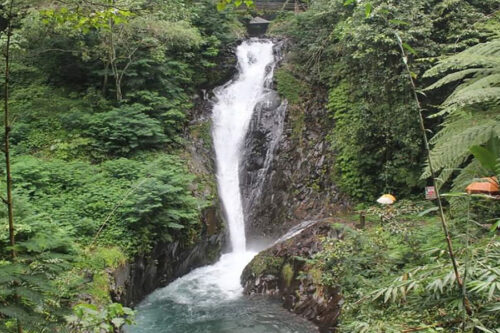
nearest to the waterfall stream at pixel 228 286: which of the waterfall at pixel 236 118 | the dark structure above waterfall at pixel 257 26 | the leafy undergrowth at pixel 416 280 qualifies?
the waterfall at pixel 236 118

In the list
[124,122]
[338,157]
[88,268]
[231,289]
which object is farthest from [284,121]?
[88,268]

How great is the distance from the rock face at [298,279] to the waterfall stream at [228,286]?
9.4 inches

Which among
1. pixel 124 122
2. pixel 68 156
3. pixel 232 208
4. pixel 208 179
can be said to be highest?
pixel 124 122

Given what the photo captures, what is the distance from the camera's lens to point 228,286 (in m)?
8.45

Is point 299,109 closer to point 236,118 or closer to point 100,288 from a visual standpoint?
point 236,118

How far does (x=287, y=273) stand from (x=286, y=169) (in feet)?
13.8

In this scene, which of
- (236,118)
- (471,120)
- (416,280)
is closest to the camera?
(416,280)

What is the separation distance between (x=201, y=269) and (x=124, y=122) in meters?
4.34

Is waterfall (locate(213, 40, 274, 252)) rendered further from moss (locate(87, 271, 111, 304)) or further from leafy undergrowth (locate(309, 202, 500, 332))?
leafy undergrowth (locate(309, 202, 500, 332))

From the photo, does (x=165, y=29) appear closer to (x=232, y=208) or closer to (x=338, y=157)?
(x=232, y=208)

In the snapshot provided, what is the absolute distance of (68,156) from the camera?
30.6 feet

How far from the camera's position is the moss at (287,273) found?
770 centimetres

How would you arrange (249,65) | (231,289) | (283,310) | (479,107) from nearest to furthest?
(479,107), (283,310), (231,289), (249,65)

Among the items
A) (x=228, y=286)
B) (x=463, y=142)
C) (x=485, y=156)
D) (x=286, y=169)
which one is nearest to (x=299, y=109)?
(x=286, y=169)
